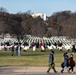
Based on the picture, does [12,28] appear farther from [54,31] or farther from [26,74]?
[26,74]

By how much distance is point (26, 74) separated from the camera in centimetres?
2398

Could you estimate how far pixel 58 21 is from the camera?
16138 cm

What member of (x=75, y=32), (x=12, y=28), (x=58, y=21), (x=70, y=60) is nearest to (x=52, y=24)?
(x=58, y=21)

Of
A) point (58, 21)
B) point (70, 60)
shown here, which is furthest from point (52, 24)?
point (70, 60)

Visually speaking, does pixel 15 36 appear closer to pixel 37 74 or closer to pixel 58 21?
pixel 58 21

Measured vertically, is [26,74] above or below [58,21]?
below

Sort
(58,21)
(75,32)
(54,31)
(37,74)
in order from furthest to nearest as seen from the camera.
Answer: (58,21), (54,31), (75,32), (37,74)

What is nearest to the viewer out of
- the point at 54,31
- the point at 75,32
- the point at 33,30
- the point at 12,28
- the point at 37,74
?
the point at 37,74

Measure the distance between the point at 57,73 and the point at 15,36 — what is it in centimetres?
10113

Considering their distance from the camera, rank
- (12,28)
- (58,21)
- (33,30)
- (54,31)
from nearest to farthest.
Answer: (12,28) → (33,30) → (54,31) → (58,21)

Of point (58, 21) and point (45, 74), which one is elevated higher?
point (58, 21)

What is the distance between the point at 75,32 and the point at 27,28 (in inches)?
1972

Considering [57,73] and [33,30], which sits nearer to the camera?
[57,73]

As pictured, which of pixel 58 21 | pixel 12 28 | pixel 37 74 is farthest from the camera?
pixel 58 21
